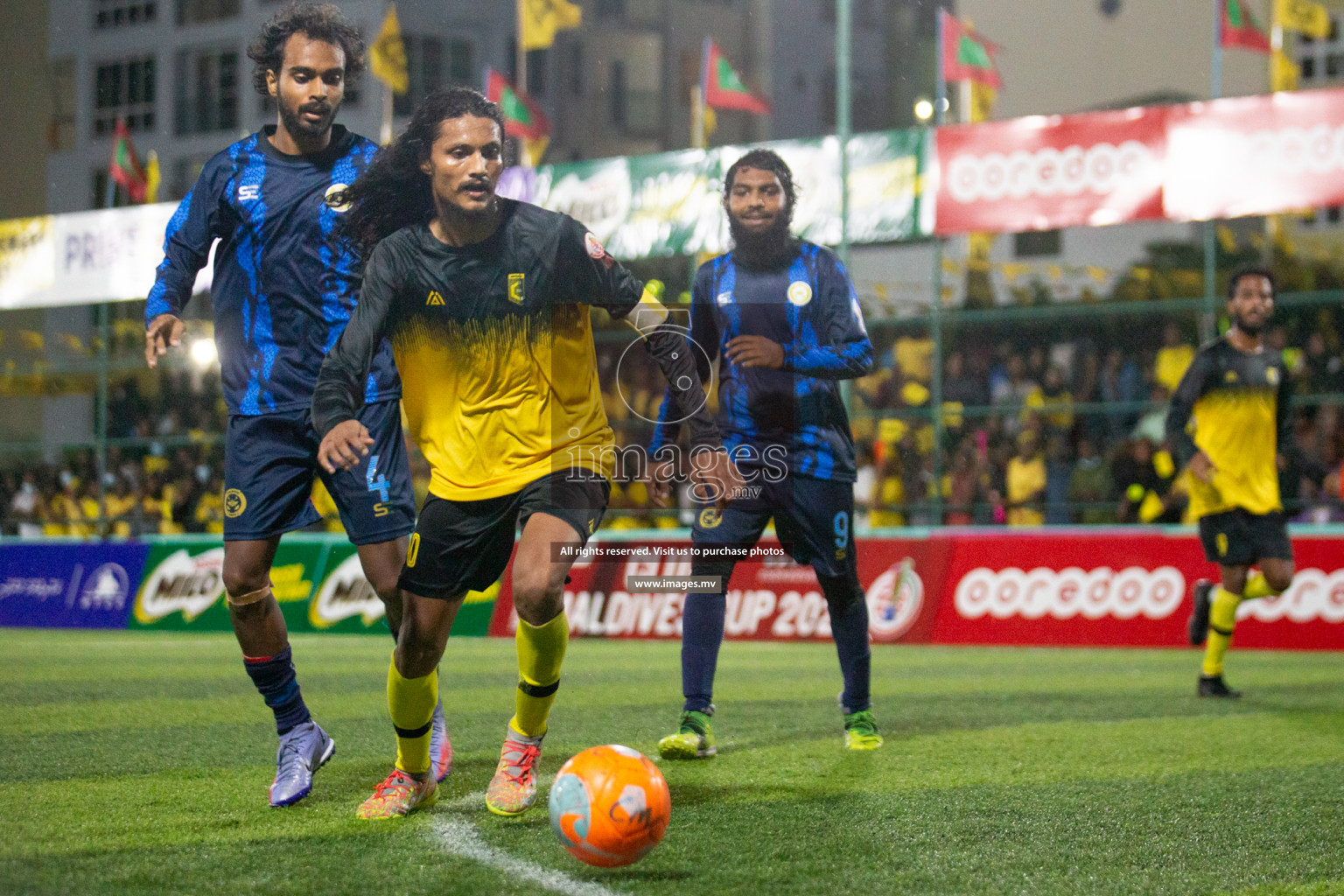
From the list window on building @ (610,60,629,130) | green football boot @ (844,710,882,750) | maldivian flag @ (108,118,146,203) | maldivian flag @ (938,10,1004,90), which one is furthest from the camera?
window on building @ (610,60,629,130)

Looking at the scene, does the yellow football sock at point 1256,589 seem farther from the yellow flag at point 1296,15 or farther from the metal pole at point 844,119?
the yellow flag at point 1296,15

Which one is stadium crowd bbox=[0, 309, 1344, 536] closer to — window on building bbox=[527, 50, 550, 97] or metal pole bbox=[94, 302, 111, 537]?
metal pole bbox=[94, 302, 111, 537]

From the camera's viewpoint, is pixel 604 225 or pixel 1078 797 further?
pixel 604 225

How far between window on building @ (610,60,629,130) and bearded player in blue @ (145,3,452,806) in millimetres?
27744

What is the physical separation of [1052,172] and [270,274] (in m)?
8.94

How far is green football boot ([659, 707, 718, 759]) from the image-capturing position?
17.5 feet

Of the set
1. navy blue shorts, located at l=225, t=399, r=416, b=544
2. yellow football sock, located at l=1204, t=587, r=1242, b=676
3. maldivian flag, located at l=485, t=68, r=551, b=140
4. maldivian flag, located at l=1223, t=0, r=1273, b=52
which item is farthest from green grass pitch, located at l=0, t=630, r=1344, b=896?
maldivian flag, located at l=485, t=68, r=551, b=140

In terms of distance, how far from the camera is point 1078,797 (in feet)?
15.1

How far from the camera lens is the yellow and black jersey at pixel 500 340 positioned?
4.15m

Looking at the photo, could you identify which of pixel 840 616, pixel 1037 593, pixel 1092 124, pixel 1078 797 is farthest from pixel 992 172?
pixel 1078 797

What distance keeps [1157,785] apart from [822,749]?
1300mm

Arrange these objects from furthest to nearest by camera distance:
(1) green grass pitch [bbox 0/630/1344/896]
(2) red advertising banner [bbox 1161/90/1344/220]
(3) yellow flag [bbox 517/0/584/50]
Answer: (3) yellow flag [bbox 517/0/584/50]
(2) red advertising banner [bbox 1161/90/1344/220]
(1) green grass pitch [bbox 0/630/1344/896]

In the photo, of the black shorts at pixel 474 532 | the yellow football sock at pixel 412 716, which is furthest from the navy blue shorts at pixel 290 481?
the yellow football sock at pixel 412 716

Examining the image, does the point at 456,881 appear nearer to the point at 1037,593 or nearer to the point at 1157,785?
the point at 1157,785
